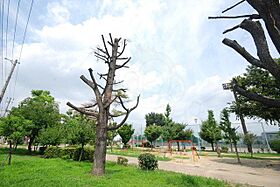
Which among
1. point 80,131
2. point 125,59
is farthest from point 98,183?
point 80,131

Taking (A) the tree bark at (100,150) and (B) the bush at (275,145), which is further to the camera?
(B) the bush at (275,145)

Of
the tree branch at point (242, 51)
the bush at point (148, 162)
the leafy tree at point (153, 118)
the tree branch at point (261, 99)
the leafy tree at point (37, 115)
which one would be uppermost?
the leafy tree at point (153, 118)

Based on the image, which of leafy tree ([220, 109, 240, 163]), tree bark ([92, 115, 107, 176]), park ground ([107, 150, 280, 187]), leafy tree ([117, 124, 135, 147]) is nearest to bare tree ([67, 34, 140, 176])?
Answer: tree bark ([92, 115, 107, 176])

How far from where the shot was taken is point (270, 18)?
2.11 meters

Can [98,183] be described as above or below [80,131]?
below

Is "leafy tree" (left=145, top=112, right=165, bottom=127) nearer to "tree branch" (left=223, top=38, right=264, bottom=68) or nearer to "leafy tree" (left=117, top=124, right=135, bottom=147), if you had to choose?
"leafy tree" (left=117, top=124, right=135, bottom=147)

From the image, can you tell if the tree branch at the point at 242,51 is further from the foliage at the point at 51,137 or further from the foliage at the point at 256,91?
the foliage at the point at 51,137

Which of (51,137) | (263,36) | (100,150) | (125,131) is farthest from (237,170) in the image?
(125,131)

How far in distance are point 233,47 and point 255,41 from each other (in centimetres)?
23

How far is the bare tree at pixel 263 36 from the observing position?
2.10 meters

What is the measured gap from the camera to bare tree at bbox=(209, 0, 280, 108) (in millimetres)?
2096

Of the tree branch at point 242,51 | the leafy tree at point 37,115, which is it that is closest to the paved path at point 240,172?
the tree branch at point 242,51

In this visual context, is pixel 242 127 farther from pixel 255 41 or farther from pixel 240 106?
pixel 255 41

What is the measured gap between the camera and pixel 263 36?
2.28 meters
